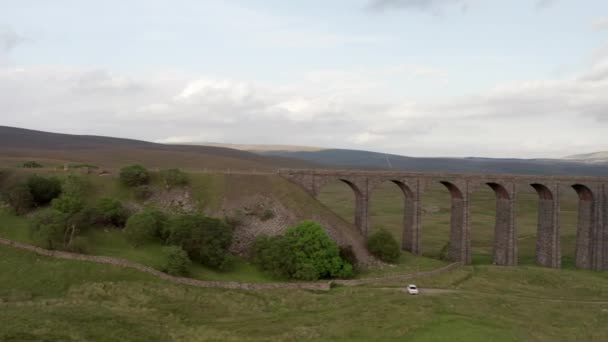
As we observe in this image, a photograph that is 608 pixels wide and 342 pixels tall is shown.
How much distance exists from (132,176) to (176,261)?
68.0 ft

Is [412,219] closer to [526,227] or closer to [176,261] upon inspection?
[176,261]

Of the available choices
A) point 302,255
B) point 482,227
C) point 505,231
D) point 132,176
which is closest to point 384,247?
point 302,255

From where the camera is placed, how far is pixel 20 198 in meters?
57.6

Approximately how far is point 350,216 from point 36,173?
7684 centimetres

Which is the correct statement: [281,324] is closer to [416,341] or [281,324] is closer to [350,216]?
[416,341]

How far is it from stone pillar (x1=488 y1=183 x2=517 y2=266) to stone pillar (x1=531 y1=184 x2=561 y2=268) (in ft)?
23.2

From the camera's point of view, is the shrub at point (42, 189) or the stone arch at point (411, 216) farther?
the stone arch at point (411, 216)

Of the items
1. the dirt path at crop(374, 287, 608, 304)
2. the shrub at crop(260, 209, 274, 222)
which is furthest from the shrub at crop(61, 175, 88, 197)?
the dirt path at crop(374, 287, 608, 304)

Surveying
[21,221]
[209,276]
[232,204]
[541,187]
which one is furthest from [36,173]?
[541,187]

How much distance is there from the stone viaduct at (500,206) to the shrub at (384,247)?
404cm

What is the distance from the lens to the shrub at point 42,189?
195 ft

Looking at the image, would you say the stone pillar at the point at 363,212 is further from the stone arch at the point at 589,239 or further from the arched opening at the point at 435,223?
the stone arch at the point at 589,239

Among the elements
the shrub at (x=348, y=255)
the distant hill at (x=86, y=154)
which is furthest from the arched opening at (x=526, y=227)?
the distant hill at (x=86, y=154)

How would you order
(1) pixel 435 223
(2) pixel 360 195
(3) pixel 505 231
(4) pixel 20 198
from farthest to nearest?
(1) pixel 435 223
(3) pixel 505 231
(2) pixel 360 195
(4) pixel 20 198
